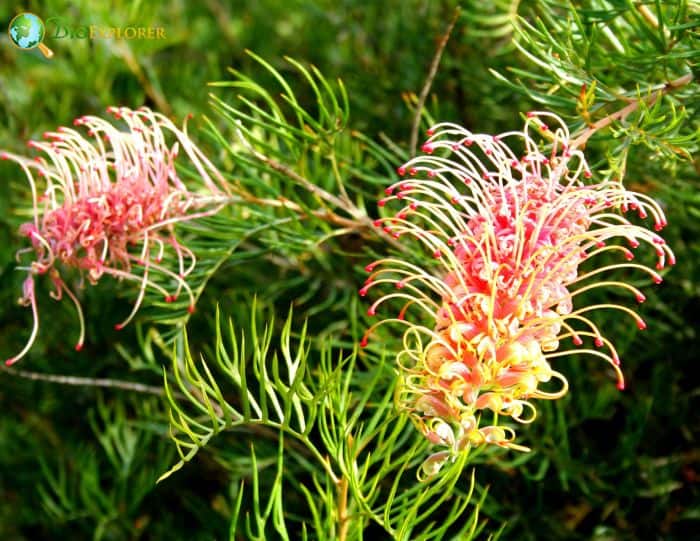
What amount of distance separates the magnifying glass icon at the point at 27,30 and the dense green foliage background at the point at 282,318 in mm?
62

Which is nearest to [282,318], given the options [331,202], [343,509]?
[331,202]

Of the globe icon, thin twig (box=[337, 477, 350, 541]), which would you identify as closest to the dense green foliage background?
the globe icon

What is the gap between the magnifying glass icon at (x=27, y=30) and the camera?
0.83 m

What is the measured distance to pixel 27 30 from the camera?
833 millimetres

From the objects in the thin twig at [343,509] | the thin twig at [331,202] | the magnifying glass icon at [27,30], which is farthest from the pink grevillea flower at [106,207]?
the magnifying glass icon at [27,30]

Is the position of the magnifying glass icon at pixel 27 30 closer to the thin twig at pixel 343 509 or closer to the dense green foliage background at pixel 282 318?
the dense green foliage background at pixel 282 318

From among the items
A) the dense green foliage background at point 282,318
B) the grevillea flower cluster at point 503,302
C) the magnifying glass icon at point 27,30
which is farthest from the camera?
the magnifying glass icon at point 27,30

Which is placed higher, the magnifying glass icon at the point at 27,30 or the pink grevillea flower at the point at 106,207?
the magnifying glass icon at the point at 27,30

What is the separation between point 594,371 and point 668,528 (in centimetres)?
13

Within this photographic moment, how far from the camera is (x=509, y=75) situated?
2.55 feet

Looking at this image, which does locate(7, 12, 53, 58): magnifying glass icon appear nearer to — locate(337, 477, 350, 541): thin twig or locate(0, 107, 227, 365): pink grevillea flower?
locate(0, 107, 227, 365): pink grevillea flower

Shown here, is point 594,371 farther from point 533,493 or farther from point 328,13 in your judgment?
point 328,13

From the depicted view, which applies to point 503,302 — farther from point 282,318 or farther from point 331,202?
point 282,318

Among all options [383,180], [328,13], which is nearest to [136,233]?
[383,180]
